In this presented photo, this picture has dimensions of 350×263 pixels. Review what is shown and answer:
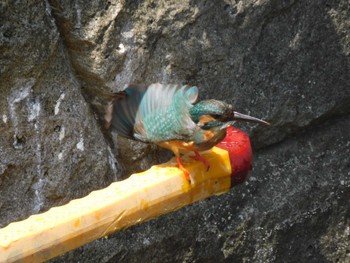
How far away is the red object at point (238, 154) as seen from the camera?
253 cm

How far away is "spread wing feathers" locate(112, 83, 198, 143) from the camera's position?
2475 millimetres

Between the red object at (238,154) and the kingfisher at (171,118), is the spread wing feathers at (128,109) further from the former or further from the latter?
the red object at (238,154)

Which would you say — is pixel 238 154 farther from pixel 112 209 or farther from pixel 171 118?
pixel 112 209

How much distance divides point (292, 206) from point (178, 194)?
0.71m

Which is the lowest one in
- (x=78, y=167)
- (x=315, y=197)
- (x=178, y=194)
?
(x=315, y=197)

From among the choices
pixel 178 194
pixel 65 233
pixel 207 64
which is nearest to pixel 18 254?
pixel 65 233

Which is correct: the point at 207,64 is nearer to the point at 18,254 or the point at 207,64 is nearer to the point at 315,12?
the point at 315,12

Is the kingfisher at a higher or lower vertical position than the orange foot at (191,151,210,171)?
higher

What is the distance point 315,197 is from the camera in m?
3.06

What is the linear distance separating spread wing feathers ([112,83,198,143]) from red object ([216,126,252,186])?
0.16 m

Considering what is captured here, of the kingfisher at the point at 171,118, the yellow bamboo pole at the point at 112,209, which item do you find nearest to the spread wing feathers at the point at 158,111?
the kingfisher at the point at 171,118

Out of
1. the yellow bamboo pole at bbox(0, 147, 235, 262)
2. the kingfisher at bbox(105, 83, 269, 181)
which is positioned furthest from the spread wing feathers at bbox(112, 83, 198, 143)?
the yellow bamboo pole at bbox(0, 147, 235, 262)

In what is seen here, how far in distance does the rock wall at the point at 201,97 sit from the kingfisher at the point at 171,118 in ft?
0.34

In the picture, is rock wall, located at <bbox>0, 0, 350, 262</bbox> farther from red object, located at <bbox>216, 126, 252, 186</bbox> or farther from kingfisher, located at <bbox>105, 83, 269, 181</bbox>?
red object, located at <bbox>216, 126, 252, 186</bbox>
